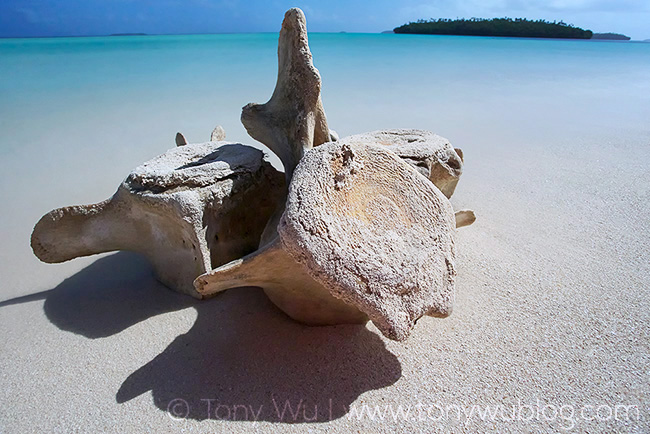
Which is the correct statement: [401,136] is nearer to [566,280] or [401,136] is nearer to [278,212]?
[278,212]

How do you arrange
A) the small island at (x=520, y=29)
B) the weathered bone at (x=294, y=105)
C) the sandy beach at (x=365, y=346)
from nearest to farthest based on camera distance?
the sandy beach at (x=365, y=346) → the weathered bone at (x=294, y=105) → the small island at (x=520, y=29)


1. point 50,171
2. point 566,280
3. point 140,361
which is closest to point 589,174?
point 566,280

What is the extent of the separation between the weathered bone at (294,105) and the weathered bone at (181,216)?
0.49 feet

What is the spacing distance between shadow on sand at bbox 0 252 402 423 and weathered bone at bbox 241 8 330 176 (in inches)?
25.9

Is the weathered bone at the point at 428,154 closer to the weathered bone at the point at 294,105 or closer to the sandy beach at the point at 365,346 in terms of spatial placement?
the weathered bone at the point at 294,105

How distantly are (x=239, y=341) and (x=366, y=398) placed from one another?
20.7 inches

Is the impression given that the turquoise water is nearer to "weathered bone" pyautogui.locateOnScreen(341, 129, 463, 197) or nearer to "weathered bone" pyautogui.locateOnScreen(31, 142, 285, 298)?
"weathered bone" pyautogui.locateOnScreen(31, 142, 285, 298)

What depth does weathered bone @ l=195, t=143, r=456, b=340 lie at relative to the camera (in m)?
1.18

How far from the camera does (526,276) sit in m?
1.99

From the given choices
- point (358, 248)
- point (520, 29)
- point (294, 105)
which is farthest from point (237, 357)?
point (520, 29)

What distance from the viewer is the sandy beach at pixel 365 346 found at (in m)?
1.32

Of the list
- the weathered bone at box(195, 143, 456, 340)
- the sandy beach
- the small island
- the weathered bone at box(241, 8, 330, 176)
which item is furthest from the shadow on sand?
the small island

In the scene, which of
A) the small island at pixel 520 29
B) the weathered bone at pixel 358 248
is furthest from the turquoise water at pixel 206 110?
the small island at pixel 520 29

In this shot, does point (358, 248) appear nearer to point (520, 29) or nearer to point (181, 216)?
point (181, 216)
